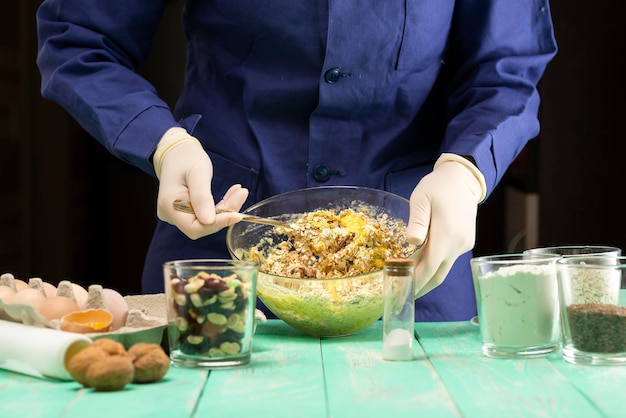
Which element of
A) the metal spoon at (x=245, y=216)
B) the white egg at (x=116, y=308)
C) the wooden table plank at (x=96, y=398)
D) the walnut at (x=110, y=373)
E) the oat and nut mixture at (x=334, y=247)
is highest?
the metal spoon at (x=245, y=216)

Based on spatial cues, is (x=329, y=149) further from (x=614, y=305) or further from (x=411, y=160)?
(x=614, y=305)

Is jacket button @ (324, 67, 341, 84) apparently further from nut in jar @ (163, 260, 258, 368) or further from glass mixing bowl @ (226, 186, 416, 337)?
nut in jar @ (163, 260, 258, 368)

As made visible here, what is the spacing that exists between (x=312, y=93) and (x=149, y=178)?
263cm

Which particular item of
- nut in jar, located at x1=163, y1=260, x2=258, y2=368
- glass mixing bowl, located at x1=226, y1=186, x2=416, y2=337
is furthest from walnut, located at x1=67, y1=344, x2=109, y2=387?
glass mixing bowl, located at x1=226, y1=186, x2=416, y2=337

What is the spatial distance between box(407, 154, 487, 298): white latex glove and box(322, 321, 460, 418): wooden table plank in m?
0.17

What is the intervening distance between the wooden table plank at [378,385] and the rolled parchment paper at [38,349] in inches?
12.2

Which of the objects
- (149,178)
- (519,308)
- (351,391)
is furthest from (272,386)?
(149,178)

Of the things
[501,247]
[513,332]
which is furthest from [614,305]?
[501,247]

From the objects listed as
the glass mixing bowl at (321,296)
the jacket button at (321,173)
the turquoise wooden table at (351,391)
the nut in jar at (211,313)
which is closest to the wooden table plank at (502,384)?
the turquoise wooden table at (351,391)

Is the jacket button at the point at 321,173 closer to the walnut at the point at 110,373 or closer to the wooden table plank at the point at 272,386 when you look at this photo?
the wooden table plank at the point at 272,386

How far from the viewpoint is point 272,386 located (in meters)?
1.11

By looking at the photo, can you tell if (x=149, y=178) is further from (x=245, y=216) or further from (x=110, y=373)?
(x=110, y=373)

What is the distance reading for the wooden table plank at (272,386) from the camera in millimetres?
1016

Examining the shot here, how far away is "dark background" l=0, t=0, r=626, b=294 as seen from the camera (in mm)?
2906
